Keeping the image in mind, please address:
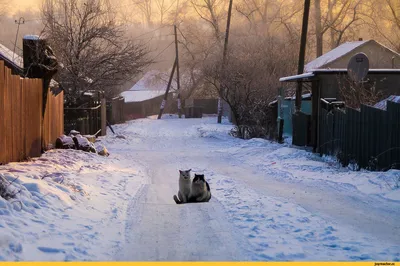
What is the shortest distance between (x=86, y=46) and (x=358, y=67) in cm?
1268

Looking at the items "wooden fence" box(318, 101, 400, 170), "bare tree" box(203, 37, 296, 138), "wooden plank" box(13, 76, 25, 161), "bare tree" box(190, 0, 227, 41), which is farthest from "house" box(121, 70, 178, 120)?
"wooden plank" box(13, 76, 25, 161)

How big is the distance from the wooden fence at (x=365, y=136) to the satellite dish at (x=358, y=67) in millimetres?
1274

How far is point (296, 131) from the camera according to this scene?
21.5 m

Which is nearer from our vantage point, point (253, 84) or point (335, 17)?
point (253, 84)

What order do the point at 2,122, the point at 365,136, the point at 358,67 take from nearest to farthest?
the point at 2,122
the point at 365,136
the point at 358,67

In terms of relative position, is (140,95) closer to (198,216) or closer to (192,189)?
(192,189)

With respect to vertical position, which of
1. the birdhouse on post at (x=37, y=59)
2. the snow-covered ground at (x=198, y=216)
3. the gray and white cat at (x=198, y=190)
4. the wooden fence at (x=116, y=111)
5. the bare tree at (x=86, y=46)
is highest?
the bare tree at (x=86, y=46)

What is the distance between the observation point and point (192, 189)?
805 centimetres

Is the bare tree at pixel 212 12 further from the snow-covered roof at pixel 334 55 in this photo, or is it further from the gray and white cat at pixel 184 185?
the gray and white cat at pixel 184 185

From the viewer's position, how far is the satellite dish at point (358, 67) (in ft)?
55.7

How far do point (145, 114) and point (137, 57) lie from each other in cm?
4316

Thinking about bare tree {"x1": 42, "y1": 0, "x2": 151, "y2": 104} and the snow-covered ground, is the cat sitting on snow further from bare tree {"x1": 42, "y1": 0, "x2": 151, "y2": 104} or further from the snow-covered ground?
bare tree {"x1": 42, "y1": 0, "x2": 151, "y2": 104}

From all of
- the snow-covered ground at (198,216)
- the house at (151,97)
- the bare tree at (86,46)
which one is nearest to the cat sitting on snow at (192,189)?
the snow-covered ground at (198,216)

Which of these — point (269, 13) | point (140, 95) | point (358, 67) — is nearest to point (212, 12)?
point (269, 13)
